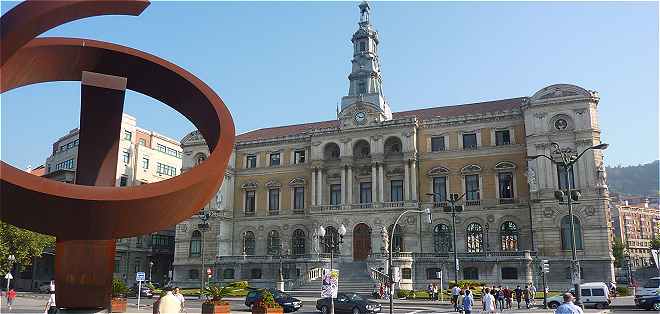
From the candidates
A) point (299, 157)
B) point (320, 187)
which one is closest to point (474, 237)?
point (320, 187)

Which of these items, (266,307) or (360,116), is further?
(360,116)

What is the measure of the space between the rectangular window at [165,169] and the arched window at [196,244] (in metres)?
20.1

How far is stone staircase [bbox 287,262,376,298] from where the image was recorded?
149 feet

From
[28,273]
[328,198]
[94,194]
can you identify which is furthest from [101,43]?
[28,273]

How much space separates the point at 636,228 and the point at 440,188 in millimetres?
→ 128724

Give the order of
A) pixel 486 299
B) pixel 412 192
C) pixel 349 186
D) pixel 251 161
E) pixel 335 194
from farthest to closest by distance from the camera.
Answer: pixel 251 161
pixel 335 194
pixel 349 186
pixel 412 192
pixel 486 299

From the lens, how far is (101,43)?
14930 mm

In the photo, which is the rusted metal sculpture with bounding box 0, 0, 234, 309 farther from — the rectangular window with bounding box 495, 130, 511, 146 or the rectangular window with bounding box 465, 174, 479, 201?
the rectangular window with bounding box 495, 130, 511, 146

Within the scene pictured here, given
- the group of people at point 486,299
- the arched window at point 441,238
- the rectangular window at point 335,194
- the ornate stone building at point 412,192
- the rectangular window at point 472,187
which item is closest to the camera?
the group of people at point 486,299

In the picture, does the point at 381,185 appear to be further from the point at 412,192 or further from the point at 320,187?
the point at 320,187

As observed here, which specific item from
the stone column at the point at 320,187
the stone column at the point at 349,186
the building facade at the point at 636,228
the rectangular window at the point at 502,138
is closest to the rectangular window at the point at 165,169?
the stone column at the point at 320,187

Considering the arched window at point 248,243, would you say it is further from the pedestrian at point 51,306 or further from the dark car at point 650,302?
the dark car at point 650,302

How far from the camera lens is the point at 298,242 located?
60281mm

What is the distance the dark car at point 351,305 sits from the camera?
30.0 metres
